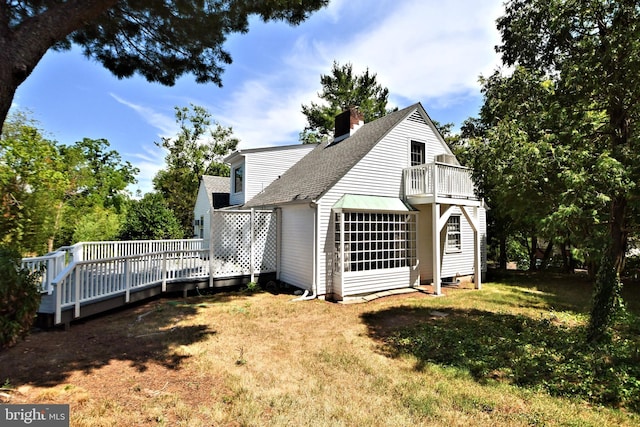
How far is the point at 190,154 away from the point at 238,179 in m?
17.4

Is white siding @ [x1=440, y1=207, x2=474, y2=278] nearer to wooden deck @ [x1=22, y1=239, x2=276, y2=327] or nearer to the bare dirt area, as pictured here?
the bare dirt area

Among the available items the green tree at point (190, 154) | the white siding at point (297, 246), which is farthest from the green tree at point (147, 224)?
the green tree at point (190, 154)

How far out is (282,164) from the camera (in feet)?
55.0

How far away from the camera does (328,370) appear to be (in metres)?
4.65

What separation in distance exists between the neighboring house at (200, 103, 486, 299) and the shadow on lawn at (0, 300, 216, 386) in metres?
4.13

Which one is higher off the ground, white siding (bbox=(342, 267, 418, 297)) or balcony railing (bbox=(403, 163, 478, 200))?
balcony railing (bbox=(403, 163, 478, 200))

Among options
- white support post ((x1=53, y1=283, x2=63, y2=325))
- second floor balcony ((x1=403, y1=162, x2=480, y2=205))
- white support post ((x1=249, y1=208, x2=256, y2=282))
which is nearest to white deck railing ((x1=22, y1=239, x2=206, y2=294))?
white support post ((x1=249, y1=208, x2=256, y2=282))

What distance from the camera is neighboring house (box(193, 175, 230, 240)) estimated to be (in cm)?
1810

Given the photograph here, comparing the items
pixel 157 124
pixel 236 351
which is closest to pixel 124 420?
pixel 236 351

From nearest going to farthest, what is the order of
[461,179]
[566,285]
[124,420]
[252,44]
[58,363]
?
[124,420], [58,363], [252,44], [461,179], [566,285]

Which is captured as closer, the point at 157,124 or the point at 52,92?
the point at 52,92

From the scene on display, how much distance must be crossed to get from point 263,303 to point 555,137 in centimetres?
818

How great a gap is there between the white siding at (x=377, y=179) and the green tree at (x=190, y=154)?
23231 millimetres

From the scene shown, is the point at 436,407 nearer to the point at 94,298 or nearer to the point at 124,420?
the point at 124,420
